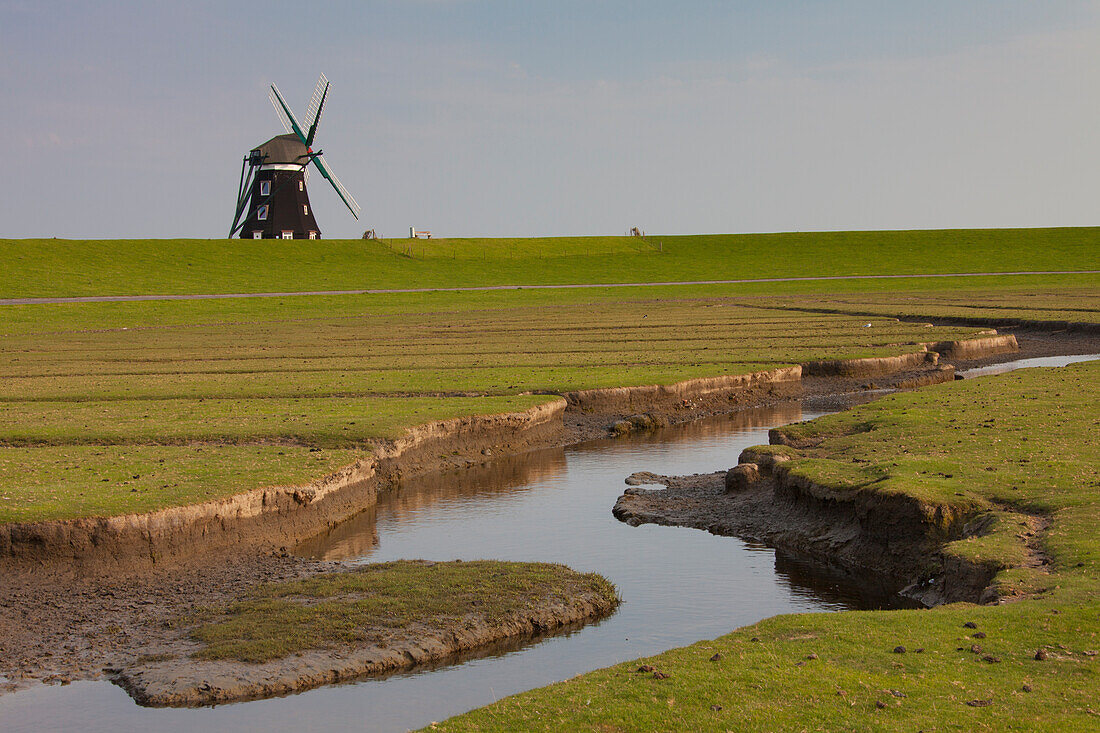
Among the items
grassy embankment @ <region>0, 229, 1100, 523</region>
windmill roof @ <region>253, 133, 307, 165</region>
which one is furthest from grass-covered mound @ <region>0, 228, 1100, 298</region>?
windmill roof @ <region>253, 133, 307, 165</region>

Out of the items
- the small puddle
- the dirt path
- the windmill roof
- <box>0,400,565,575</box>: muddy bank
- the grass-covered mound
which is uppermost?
the windmill roof

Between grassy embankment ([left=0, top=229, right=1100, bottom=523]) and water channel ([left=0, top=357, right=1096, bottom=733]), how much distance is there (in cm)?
229

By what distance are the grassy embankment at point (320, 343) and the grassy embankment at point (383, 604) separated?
11.3ft

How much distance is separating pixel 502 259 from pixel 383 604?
10509 cm

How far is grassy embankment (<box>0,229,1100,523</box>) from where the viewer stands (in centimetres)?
2027

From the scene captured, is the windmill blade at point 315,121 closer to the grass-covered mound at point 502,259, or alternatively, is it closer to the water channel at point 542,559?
the grass-covered mound at point 502,259

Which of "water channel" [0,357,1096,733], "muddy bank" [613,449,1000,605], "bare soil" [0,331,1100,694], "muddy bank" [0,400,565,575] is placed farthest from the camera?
"muddy bank" [0,400,565,575]

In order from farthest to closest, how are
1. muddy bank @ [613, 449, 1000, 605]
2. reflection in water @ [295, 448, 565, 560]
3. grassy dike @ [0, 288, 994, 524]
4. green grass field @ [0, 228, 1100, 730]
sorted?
grassy dike @ [0, 288, 994, 524] → reflection in water @ [295, 448, 565, 560] → muddy bank @ [613, 449, 1000, 605] → green grass field @ [0, 228, 1100, 730]

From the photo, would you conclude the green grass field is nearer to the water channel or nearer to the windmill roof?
the water channel

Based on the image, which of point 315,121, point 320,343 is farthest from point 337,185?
point 320,343

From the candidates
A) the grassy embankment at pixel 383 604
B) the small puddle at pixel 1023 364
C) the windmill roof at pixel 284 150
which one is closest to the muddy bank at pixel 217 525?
the grassy embankment at pixel 383 604

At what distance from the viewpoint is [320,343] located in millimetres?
47281

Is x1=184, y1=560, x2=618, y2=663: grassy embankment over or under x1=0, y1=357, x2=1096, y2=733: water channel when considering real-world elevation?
over

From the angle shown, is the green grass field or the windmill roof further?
the windmill roof
